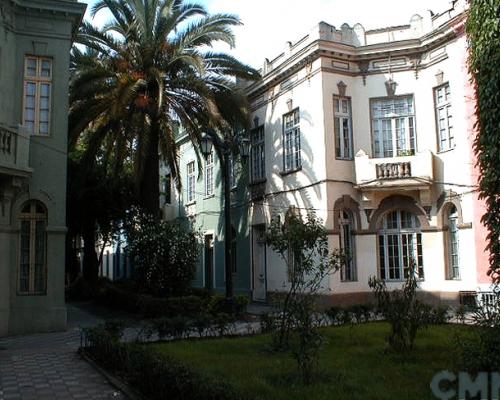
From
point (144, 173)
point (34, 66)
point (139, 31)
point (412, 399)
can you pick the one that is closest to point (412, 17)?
point (139, 31)

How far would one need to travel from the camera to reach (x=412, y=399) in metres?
7.00

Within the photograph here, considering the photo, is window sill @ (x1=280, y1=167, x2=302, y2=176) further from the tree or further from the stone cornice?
the tree

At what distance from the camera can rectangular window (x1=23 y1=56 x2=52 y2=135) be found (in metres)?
15.5

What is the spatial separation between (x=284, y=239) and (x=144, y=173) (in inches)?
379

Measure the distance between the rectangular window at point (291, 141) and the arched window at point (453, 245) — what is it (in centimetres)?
565

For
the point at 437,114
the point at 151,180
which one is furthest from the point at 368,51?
the point at 151,180

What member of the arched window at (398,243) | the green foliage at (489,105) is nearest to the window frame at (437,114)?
the arched window at (398,243)

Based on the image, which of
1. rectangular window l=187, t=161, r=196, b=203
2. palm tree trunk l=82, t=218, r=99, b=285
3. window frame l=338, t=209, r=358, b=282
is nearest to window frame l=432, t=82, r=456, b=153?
window frame l=338, t=209, r=358, b=282

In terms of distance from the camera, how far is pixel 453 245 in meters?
19.2

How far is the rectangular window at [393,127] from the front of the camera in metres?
20.5

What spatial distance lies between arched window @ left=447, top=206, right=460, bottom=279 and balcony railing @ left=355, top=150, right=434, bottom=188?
4.54 ft

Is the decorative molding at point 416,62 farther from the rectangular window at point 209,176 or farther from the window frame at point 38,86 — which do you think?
the window frame at point 38,86

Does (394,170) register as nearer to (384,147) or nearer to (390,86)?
(384,147)

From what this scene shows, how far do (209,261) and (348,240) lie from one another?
9991mm
